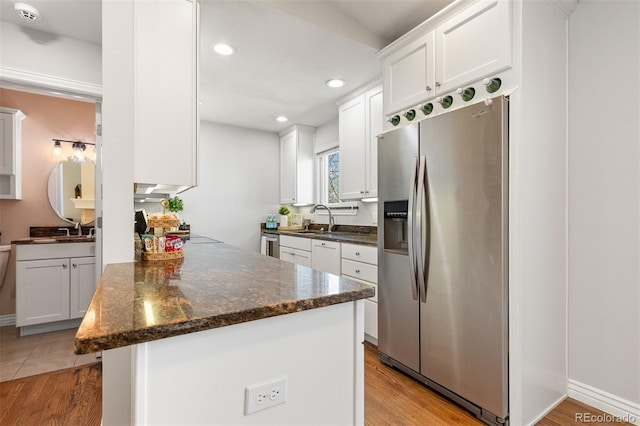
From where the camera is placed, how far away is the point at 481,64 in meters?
1.82

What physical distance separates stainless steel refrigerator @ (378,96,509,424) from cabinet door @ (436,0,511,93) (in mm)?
237

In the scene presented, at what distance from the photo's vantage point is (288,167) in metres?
4.74

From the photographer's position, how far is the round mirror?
3.54 m

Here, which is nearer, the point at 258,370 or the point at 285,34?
the point at 258,370

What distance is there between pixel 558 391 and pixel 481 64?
2018 mm

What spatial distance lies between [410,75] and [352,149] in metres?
1.15

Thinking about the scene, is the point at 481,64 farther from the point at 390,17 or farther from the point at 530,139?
the point at 390,17

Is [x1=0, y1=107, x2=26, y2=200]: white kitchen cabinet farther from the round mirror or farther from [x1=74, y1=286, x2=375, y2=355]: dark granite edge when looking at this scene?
[x1=74, y1=286, x2=375, y2=355]: dark granite edge

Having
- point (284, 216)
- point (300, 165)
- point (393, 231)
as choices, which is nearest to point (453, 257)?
point (393, 231)

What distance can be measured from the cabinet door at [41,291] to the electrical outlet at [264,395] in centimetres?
329

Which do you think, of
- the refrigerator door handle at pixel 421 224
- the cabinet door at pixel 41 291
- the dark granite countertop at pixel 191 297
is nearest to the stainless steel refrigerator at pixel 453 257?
the refrigerator door handle at pixel 421 224

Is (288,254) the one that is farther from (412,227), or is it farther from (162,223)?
(162,223)

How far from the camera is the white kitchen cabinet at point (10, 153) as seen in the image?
10.7ft

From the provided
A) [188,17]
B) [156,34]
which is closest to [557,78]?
[188,17]
